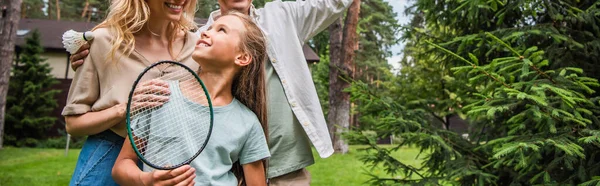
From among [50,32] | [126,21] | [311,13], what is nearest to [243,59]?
[126,21]

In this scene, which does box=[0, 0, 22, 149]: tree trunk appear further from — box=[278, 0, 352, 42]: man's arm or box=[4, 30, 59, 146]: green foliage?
box=[278, 0, 352, 42]: man's arm

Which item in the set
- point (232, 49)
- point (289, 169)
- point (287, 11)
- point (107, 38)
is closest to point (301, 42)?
point (287, 11)

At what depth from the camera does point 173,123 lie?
5.45 ft

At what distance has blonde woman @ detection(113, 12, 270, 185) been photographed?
5.54 ft

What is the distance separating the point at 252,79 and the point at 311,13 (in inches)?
28.6

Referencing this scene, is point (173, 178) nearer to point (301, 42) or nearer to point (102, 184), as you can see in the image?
point (102, 184)

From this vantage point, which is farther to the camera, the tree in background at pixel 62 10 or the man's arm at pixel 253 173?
the tree in background at pixel 62 10

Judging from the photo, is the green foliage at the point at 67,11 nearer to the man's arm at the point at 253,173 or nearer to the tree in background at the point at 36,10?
the tree in background at the point at 36,10

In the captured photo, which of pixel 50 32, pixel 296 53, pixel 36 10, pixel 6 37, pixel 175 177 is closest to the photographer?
pixel 175 177

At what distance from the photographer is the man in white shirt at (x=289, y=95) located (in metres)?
2.31

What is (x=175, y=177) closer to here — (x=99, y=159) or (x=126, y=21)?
(x=99, y=159)

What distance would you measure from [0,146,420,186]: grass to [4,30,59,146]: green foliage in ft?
10.2

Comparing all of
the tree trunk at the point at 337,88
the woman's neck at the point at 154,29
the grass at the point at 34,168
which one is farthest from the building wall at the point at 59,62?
the woman's neck at the point at 154,29

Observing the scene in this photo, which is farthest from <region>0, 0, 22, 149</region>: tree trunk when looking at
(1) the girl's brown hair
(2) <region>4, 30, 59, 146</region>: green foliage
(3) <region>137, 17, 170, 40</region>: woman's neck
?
(1) the girl's brown hair
